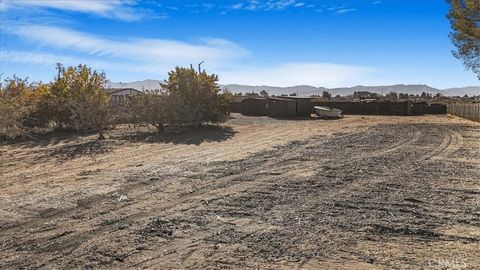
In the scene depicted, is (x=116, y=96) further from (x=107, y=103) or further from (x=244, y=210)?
(x=244, y=210)

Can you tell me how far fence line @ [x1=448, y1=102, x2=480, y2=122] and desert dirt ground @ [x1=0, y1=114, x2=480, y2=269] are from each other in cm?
1845

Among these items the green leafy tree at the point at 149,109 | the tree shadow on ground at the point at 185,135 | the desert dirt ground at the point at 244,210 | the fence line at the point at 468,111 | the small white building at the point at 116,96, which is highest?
the small white building at the point at 116,96

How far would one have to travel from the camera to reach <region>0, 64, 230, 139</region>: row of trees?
65.0 feet

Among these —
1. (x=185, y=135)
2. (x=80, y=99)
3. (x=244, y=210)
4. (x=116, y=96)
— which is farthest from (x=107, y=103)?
(x=244, y=210)

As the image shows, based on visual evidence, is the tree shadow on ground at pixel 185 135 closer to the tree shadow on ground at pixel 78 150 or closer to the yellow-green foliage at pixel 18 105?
the tree shadow on ground at pixel 78 150

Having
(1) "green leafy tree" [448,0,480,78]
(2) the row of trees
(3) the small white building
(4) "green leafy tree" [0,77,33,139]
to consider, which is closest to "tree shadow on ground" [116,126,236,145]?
(2) the row of trees

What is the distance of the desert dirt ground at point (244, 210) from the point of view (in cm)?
523

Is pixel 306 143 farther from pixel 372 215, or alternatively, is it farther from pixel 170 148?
pixel 372 215

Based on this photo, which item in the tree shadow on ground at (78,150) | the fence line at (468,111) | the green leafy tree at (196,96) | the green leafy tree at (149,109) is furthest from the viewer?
the fence line at (468,111)

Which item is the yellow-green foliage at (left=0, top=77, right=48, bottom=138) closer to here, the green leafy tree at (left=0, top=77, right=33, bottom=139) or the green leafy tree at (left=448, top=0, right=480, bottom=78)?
the green leafy tree at (left=0, top=77, right=33, bottom=139)

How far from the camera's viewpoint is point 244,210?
7.22 meters

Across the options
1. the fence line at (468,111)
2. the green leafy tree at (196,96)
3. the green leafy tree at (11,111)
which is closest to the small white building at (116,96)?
the green leafy tree at (196,96)

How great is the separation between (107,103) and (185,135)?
151 inches

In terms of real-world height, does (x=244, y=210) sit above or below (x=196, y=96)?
below
